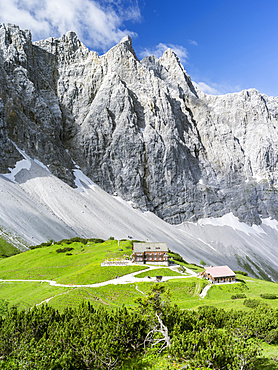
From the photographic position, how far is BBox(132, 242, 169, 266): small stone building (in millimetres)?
60156

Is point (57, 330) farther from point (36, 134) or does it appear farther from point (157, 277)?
point (36, 134)

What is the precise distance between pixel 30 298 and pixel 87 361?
28.1 metres

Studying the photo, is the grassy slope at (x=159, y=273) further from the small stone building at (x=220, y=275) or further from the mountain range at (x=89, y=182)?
the mountain range at (x=89, y=182)

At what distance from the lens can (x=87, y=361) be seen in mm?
16234

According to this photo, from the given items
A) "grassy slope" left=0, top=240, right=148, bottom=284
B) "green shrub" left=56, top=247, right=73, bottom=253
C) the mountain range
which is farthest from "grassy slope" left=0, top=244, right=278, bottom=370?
the mountain range

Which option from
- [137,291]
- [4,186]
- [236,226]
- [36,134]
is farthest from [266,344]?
[236,226]

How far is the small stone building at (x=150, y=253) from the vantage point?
60156 mm

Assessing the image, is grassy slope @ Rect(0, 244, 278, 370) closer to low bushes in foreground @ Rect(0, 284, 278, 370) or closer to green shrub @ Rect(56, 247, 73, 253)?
green shrub @ Rect(56, 247, 73, 253)

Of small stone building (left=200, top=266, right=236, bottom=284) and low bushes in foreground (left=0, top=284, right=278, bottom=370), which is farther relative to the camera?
small stone building (left=200, top=266, right=236, bottom=284)

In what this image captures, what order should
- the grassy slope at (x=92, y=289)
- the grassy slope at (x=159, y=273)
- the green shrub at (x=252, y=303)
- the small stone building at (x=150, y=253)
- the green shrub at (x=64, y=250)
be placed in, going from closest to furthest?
1. the green shrub at (x=252, y=303)
2. the grassy slope at (x=92, y=289)
3. the grassy slope at (x=159, y=273)
4. the small stone building at (x=150, y=253)
5. the green shrub at (x=64, y=250)

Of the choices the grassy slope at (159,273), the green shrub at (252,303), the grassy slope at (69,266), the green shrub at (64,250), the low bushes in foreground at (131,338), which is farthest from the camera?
the green shrub at (64,250)

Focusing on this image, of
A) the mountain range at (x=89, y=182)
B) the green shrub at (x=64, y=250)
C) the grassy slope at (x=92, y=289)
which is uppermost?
the mountain range at (x=89, y=182)

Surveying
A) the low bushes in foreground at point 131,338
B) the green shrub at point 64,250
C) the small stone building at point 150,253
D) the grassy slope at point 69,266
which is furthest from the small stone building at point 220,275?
the green shrub at point 64,250

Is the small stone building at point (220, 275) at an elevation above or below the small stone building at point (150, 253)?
below
